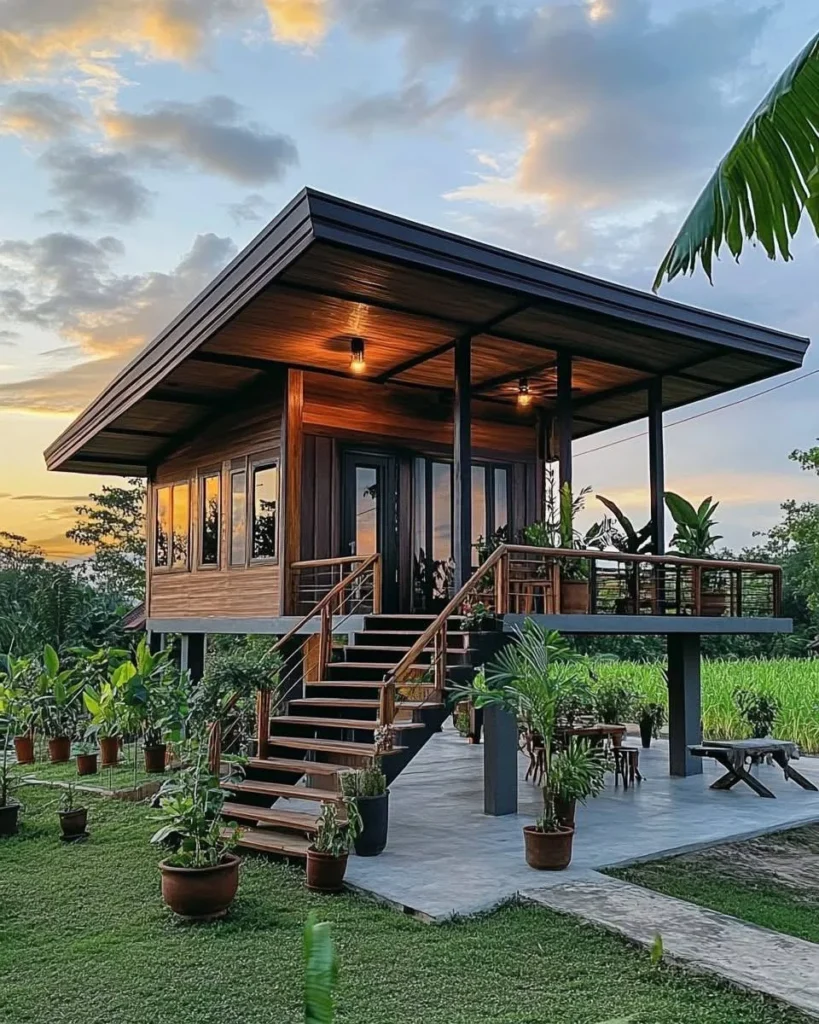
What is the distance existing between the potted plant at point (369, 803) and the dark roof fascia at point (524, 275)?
13.0 feet

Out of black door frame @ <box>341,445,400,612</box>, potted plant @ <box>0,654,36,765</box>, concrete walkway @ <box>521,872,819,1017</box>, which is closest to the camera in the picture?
concrete walkway @ <box>521,872,819,1017</box>

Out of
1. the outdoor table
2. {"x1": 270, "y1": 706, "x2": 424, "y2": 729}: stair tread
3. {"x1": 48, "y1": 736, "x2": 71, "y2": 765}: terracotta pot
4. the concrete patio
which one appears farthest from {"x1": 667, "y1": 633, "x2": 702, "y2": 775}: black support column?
{"x1": 48, "y1": 736, "x2": 71, "y2": 765}: terracotta pot

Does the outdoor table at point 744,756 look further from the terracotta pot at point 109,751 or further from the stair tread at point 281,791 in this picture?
the terracotta pot at point 109,751

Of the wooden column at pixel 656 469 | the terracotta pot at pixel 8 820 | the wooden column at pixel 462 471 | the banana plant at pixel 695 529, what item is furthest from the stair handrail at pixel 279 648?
the banana plant at pixel 695 529

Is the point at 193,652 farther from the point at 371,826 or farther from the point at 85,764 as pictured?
the point at 371,826

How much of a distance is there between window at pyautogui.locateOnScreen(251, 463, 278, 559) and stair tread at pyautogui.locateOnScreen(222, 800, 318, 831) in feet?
12.5

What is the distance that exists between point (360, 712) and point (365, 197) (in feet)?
32.1

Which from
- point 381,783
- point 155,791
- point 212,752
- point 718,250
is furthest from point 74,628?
point 718,250

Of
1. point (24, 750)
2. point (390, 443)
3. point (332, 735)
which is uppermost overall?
point (390, 443)

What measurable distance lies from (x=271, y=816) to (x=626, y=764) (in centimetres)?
466

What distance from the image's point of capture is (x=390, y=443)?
11.5 meters

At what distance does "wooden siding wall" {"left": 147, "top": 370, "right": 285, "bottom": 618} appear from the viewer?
10969mm

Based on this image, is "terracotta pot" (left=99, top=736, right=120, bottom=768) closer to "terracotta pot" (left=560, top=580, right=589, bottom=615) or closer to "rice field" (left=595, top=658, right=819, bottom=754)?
"terracotta pot" (left=560, top=580, right=589, bottom=615)

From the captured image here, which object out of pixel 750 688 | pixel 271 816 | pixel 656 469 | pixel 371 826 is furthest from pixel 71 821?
pixel 750 688
